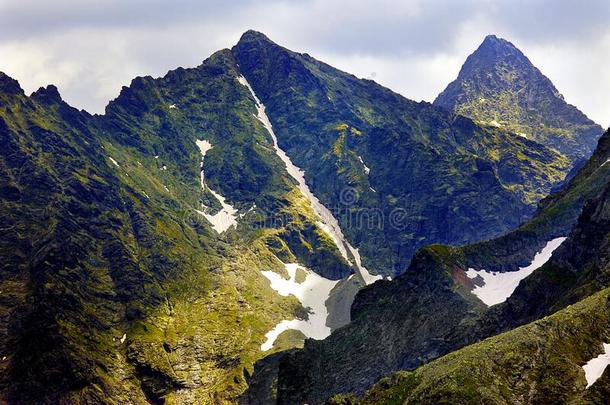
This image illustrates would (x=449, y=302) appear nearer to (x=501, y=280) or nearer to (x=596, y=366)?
(x=501, y=280)

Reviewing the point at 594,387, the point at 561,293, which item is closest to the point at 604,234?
the point at 561,293

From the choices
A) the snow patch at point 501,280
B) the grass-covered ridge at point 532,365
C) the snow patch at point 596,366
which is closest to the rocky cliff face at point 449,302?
the snow patch at point 501,280

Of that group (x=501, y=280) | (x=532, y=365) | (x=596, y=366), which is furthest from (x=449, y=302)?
(x=596, y=366)

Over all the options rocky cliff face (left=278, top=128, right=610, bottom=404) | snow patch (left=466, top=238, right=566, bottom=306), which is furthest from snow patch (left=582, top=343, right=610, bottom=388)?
snow patch (left=466, top=238, right=566, bottom=306)

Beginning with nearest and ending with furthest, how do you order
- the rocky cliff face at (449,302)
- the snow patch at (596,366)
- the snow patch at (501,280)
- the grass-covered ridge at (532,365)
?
1. the snow patch at (596,366)
2. the grass-covered ridge at (532,365)
3. the rocky cliff face at (449,302)
4. the snow patch at (501,280)

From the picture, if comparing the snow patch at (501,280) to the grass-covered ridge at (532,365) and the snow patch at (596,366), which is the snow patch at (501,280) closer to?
the grass-covered ridge at (532,365)

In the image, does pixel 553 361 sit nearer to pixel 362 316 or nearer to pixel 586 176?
pixel 362 316
